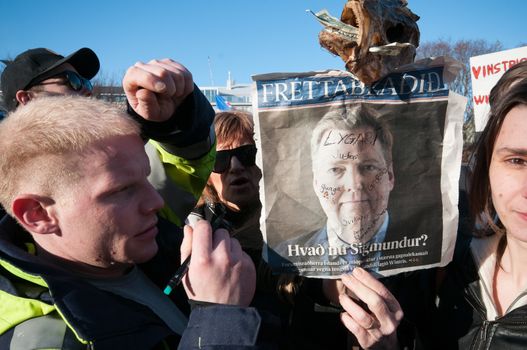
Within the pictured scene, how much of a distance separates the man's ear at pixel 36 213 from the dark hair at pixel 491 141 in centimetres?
153

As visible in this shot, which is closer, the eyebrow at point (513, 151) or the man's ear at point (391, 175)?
the eyebrow at point (513, 151)

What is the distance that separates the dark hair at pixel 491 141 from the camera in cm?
136

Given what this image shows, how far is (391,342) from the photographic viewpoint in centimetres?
132

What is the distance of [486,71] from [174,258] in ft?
16.0

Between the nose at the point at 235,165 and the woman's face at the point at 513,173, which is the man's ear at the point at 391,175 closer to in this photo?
the woman's face at the point at 513,173

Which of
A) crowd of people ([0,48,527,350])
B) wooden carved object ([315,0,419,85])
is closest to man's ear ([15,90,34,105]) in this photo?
crowd of people ([0,48,527,350])

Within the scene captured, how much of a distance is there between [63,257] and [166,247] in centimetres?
40

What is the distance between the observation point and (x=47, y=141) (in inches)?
49.1

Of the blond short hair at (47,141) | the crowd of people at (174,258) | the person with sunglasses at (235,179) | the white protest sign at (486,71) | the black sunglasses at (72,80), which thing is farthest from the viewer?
the white protest sign at (486,71)

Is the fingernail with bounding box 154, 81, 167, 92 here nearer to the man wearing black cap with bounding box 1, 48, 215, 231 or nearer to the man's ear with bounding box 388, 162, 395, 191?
the man wearing black cap with bounding box 1, 48, 215, 231

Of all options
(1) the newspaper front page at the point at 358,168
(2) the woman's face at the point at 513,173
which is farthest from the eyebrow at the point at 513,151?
(1) the newspaper front page at the point at 358,168

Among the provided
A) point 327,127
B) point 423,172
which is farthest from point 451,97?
point 327,127

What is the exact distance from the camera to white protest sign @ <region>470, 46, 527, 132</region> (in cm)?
476

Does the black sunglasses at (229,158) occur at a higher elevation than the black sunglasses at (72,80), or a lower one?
lower
